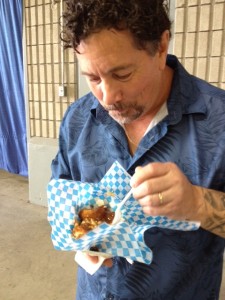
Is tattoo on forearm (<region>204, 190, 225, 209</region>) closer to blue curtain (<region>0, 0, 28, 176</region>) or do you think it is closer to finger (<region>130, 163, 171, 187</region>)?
finger (<region>130, 163, 171, 187</region>)

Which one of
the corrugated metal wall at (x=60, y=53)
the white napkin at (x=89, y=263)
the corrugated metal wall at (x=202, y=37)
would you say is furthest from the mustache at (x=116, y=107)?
the corrugated metal wall at (x=202, y=37)

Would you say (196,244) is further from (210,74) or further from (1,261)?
(1,261)

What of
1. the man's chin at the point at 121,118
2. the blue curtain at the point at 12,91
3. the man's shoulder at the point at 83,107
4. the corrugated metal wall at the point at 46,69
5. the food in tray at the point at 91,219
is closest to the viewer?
the food in tray at the point at 91,219

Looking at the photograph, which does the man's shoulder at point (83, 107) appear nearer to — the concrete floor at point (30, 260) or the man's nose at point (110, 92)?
the man's nose at point (110, 92)

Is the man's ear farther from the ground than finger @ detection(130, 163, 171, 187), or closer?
farther from the ground

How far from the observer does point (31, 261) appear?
2.21 metres

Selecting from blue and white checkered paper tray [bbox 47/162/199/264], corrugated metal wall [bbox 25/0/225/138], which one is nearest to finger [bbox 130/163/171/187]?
blue and white checkered paper tray [bbox 47/162/199/264]

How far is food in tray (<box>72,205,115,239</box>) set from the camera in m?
0.67

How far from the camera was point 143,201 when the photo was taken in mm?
603

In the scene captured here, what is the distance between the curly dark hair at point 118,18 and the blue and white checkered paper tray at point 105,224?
0.29 meters

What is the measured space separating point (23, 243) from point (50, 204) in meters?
1.87

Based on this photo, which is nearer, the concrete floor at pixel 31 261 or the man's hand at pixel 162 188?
the man's hand at pixel 162 188

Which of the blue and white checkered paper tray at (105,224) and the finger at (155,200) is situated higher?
the finger at (155,200)

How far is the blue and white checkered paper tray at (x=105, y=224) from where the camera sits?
0.66 meters
